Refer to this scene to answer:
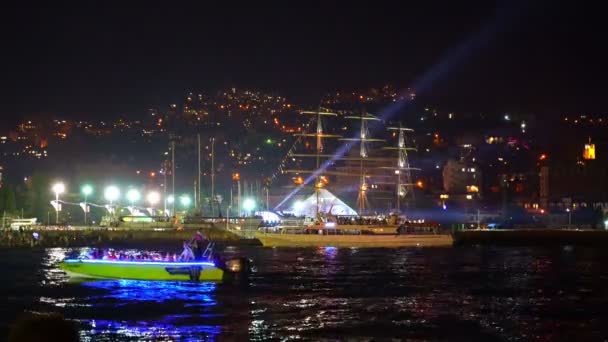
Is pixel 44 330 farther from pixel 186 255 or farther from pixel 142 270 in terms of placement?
pixel 142 270

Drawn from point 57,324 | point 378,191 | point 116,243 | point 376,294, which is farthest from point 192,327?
point 378,191

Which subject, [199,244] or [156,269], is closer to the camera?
[199,244]

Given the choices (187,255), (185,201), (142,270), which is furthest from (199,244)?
(185,201)

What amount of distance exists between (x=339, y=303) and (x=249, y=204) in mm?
77807

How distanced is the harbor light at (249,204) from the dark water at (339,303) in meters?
57.1

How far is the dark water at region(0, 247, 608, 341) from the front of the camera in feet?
80.1

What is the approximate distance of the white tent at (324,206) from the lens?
9925 centimetres

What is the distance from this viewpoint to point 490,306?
30.8 metres

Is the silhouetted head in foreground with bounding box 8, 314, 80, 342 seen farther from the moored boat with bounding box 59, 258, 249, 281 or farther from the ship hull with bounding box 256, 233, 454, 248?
the ship hull with bounding box 256, 233, 454, 248

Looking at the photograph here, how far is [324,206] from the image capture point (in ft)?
322

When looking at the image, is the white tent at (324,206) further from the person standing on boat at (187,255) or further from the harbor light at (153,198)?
the person standing on boat at (187,255)

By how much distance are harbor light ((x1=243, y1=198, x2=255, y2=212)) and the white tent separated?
8593 millimetres

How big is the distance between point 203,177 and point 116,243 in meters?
67.6

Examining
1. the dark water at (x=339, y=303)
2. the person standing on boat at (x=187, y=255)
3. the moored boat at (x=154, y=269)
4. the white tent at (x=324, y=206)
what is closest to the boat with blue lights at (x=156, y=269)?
the moored boat at (x=154, y=269)
